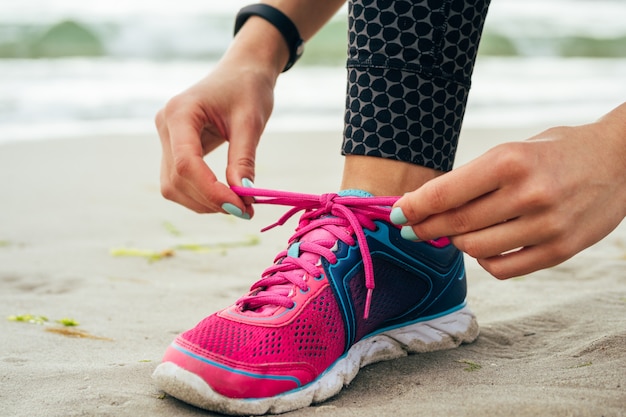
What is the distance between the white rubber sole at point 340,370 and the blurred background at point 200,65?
12.0 feet

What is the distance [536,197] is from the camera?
986mm

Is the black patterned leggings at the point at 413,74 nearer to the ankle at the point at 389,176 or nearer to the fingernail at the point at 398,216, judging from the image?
the ankle at the point at 389,176

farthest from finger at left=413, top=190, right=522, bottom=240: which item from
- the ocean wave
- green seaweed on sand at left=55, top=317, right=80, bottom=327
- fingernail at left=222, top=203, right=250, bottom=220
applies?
the ocean wave

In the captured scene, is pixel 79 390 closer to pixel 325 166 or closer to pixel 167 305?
pixel 167 305

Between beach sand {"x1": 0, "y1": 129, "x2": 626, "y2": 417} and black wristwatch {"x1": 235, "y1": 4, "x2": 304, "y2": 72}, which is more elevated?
black wristwatch {"x1": 235, "y1": 4, "x2": 304, "y2": 72}

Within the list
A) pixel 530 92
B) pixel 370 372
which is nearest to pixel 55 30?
pixel 530 92

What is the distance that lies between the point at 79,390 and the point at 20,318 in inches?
20.8

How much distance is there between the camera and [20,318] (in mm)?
1688

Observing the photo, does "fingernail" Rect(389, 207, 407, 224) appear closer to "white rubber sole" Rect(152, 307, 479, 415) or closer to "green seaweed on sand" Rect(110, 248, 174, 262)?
"white rubber sole" Rect(152, 307, 479, 415)

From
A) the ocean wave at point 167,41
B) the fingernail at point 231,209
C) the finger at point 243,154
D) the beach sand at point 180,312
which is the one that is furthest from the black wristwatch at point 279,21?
the ocean wave at point 167,41

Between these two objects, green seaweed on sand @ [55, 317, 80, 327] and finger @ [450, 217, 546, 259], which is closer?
finger @ [450, 217, 546, 259]

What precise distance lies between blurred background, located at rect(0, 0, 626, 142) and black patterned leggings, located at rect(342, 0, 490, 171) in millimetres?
3590

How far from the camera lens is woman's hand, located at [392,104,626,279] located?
99 cm

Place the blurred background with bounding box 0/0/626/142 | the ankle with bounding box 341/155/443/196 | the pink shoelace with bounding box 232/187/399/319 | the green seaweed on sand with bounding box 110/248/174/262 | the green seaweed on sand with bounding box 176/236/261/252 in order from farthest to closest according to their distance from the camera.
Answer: the blurred background with bounding box 0/0/626/142 → the green seaweed on sand with bounding box 176/236/261/252 → the green seaweed on sand with bounding box 110/248/174/262 → the ankle with bounding box 341/155/443/196 → the pink shoelace with bounding box 232/187/399/319
